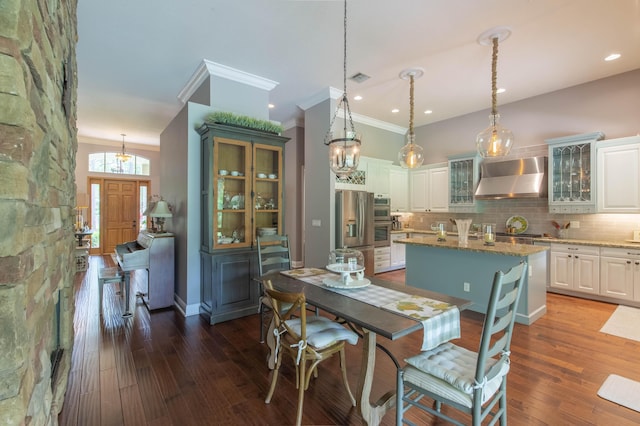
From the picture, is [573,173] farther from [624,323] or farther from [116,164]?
[116,164]

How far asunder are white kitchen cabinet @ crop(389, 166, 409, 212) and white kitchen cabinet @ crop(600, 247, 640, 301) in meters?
3.51

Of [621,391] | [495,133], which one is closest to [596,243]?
[495,133]

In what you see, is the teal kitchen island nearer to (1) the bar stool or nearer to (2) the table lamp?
(2) the table lamp

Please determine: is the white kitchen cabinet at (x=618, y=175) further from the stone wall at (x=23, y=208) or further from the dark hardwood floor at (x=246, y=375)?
the stone wall at (x=23, y=208)

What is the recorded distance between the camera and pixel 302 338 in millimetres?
1818

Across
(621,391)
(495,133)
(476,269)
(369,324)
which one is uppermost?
(495,133)

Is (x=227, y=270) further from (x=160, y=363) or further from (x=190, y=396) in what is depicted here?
(x=190, y=396)

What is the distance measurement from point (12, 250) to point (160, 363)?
7.68 feet

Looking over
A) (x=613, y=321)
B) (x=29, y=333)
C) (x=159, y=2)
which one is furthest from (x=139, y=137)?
(x=613, y=321)

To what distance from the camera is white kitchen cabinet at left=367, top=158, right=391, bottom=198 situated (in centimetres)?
598

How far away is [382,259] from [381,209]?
103 centimetres

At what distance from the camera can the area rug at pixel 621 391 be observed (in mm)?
2102

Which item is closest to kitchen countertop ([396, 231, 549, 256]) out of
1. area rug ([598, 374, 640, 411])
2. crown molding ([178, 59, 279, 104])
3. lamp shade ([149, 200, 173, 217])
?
area rug ([598, 374, 640, 411])

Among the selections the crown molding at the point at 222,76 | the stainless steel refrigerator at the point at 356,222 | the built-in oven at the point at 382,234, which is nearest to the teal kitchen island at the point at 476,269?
the stainless steel refrigerator at the point at 356,222
